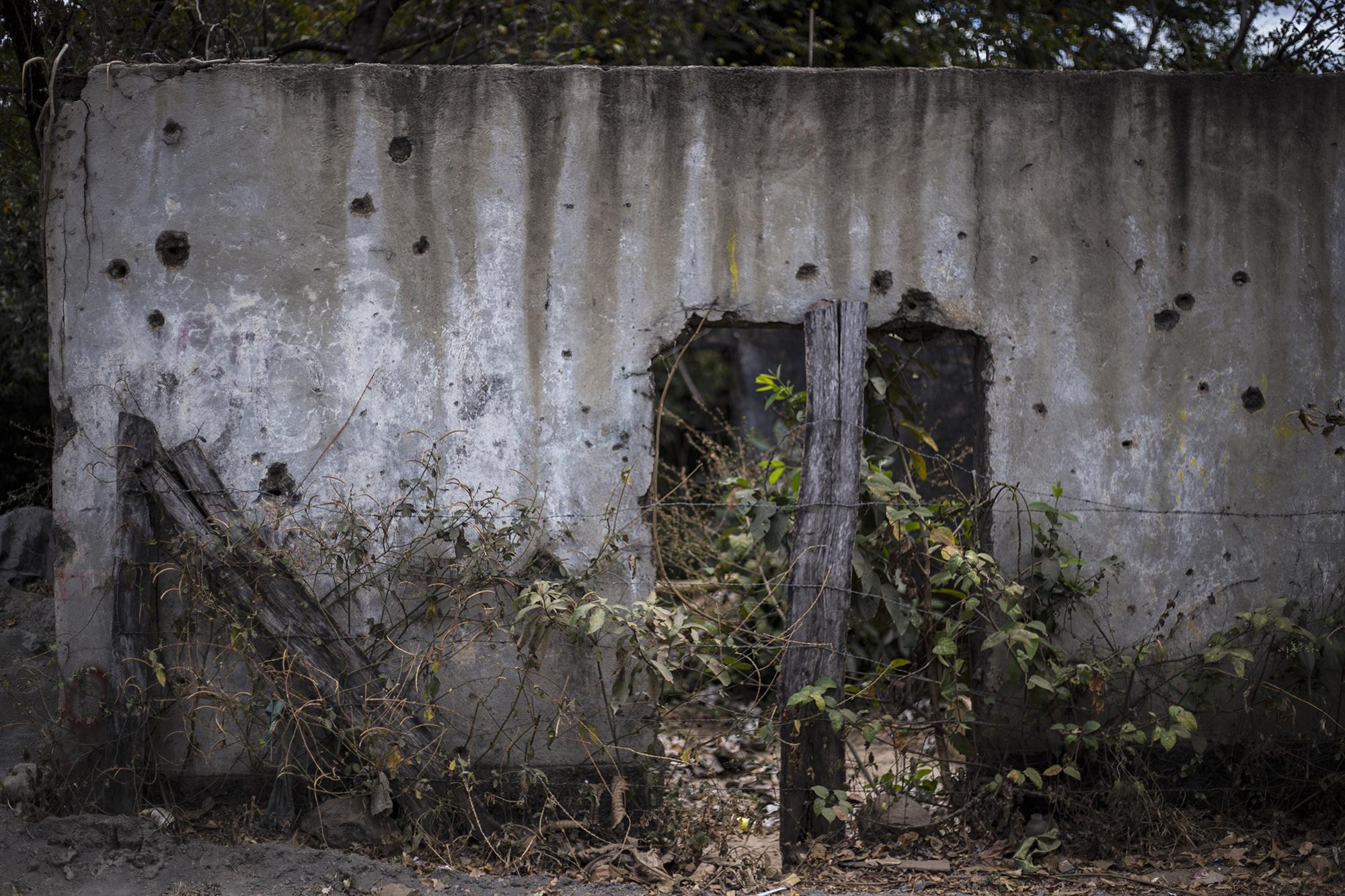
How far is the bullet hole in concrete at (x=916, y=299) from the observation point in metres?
4.32

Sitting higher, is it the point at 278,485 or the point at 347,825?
the point at 278,485

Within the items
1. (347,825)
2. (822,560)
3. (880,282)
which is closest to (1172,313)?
(880,282)

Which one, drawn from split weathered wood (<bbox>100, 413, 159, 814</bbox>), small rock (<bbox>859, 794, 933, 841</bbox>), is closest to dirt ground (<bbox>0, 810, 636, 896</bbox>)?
split weathered wood (<bbox>100, 413, 159, 814</bbox>)

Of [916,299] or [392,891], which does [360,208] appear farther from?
[392,891]

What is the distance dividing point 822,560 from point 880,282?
3.71 feet

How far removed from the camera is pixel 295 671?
13.3ft

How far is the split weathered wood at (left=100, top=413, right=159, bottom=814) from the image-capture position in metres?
4.06

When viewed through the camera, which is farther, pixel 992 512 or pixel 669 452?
pixel 669 452

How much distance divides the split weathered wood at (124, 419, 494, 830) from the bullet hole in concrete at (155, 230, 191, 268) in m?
0.71

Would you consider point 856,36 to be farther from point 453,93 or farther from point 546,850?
point 546,850

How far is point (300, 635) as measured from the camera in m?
4.08

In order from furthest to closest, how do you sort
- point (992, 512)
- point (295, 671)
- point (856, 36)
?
point (856, 36) < point (992, 512) < point (295, 671)

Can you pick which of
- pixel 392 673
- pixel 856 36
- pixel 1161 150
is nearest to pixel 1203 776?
pixel 1161 150

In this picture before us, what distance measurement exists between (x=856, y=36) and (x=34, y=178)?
5.59m
